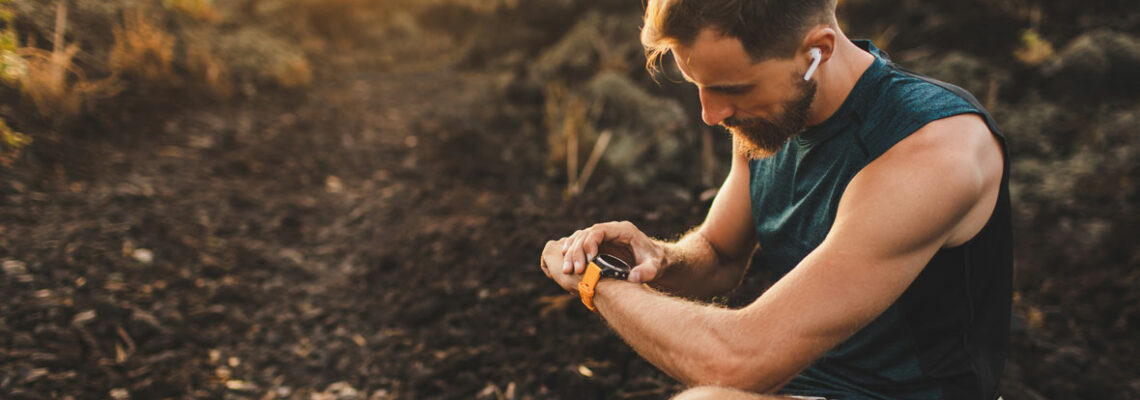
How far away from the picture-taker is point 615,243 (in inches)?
75.7

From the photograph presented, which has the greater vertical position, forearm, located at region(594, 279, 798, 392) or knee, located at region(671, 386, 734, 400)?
forearm, located at region(594, 279, 798, 392)

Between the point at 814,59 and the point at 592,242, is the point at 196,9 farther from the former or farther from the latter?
the point at 814,59

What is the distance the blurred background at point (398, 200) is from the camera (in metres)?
2.83

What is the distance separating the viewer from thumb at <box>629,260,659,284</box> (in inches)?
70.0

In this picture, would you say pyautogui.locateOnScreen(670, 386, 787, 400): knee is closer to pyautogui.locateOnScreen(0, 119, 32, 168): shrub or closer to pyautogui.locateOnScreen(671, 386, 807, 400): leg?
pyautogui.locateOnScreen(671, 386, 807, 400): leg

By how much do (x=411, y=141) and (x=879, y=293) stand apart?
5.03 m

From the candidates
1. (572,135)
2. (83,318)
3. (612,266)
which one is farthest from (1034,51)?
(83,318)

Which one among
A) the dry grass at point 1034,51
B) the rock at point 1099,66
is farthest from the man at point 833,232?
the dry grass at point 1034,51

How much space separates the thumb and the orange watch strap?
0.32ft

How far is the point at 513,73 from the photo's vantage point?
695 cm

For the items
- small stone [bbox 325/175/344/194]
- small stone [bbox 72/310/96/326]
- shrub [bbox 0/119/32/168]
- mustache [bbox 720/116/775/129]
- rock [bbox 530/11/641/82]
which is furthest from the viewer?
rock [bbox 530/11/641/82]

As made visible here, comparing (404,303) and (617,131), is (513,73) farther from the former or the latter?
(404,303)

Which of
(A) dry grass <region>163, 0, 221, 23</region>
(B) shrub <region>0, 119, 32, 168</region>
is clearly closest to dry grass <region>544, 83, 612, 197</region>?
(B) shrub <region>0, 119, 32, 168</region>

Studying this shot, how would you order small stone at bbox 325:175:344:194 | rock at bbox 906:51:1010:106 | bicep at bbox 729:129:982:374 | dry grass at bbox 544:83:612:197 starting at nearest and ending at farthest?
bicep at bbox 729:129:982:374 → dry grass at bbox 544:83:612:197 → small stone at bbox 325:175:344:194 → rock at bbox 906:51:1010:106
